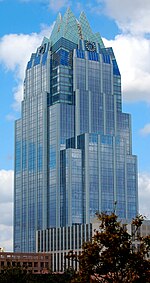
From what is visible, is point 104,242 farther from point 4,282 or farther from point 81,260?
point 4,282

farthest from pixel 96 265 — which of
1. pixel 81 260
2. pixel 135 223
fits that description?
pixel 135 223

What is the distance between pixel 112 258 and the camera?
44625mm

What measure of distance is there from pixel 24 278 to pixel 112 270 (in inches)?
3366

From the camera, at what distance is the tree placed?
44562mm

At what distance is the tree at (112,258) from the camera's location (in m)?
44.6

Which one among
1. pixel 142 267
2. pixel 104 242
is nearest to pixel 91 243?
pixel 104 242

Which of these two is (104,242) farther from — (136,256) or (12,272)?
(12,272)

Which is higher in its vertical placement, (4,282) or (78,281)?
(78,281)

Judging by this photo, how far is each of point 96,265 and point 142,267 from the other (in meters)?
3.37

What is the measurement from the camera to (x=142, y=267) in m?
45.4

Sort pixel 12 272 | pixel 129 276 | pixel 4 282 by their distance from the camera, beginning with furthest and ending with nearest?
pixel 12 272 < pixel 4 282 < pixel 129 276

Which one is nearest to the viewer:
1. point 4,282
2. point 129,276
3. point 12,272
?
point 129,276

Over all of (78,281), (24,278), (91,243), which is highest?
(91,243)

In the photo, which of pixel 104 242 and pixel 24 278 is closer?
pixel 104 242
